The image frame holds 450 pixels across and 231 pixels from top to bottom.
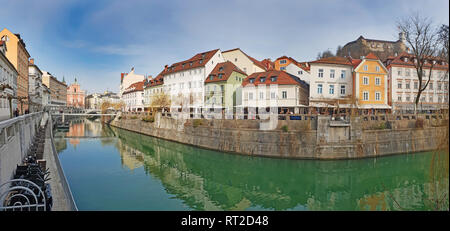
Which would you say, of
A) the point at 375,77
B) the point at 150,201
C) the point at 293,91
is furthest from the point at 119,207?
the point at 375,77

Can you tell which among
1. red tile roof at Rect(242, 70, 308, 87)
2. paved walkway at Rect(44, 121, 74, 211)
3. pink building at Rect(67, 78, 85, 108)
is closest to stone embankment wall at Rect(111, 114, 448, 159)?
red tile roof at Rect(242, 70, 308, 87)

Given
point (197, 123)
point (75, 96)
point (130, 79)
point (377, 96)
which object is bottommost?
point (197, 123)

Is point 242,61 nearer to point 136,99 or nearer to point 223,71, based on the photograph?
point 223,71

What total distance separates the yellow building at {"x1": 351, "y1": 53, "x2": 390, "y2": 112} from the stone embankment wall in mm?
5983

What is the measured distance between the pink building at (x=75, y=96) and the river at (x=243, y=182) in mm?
106085

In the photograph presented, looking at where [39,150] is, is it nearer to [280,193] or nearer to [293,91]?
[280,193]

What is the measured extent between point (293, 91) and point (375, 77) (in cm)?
1129

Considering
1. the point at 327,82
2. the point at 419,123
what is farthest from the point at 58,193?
the point at 419,123

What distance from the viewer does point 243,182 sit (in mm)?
14477

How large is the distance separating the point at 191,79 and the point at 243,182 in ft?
86.2

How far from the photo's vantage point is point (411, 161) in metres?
19.3

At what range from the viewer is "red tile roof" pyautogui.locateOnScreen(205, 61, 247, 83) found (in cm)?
3287

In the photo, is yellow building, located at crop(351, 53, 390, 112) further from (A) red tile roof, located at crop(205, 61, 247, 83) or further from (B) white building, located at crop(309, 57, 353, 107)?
(A) red tile roof, located at crop(205, 61, 247, 83)

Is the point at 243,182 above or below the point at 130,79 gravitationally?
below
